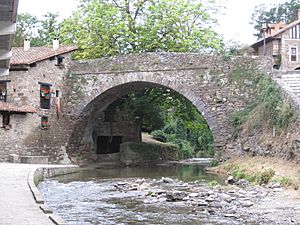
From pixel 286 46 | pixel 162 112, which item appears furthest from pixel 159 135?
pixel 286 46

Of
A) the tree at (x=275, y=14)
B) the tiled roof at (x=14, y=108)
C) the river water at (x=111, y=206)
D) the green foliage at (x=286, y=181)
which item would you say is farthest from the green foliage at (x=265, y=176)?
the tree at (x=275, y=14)

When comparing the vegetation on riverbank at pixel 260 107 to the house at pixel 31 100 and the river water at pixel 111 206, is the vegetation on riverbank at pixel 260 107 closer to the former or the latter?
the river water at pixel 111 206

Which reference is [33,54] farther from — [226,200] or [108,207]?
[226,200]

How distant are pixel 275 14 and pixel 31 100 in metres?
41.5

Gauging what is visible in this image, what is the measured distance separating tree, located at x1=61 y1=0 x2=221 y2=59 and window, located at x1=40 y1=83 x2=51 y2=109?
5.70m

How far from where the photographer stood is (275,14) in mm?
57500

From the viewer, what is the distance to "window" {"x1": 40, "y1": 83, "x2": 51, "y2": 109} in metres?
23.5

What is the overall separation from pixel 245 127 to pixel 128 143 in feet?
31.3

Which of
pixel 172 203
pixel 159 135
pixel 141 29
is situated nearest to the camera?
pixel 172 203

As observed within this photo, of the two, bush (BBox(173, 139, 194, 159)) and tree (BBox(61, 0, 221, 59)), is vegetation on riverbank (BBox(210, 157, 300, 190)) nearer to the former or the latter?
tree (BBox(61, 0, 221, 59))

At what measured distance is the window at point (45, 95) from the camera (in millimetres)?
23484

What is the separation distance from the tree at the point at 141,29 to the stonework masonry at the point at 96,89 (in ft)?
13.3

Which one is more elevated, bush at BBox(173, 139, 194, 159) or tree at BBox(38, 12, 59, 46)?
tree at BBox(38, 12, 59, 46)

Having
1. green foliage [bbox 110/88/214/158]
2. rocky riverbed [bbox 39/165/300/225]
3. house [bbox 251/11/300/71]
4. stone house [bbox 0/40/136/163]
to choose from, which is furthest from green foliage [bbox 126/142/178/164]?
house [bbox 251/11/300/71]
